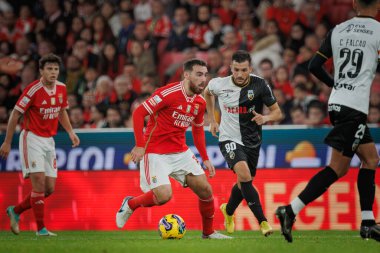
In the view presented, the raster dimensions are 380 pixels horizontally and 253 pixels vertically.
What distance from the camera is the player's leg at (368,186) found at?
8.74 meters

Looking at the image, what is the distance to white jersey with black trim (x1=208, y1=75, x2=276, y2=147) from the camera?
34.6ft

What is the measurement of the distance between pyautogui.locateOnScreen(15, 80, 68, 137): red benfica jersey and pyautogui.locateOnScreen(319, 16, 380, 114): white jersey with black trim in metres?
4.46

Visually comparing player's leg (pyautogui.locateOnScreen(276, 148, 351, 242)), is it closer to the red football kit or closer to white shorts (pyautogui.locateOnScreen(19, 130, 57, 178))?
the red football kit

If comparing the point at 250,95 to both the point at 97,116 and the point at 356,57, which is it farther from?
the point at 97,116

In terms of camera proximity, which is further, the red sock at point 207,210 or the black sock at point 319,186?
the red sock at point 207,210

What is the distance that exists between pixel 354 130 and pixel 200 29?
8936 mm

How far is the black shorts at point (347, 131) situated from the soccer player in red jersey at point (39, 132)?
448 cm

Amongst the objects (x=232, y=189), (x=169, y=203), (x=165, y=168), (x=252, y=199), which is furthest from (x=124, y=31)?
(x=252, y=199)

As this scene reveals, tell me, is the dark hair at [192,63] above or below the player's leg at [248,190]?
above

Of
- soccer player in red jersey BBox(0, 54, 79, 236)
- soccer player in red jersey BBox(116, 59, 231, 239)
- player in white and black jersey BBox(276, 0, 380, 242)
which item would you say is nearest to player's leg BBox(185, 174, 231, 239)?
soccer player in red jersey BBox(116, 59, 231, 239)

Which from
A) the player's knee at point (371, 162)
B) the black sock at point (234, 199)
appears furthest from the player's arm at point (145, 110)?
the player's knee at point (371, 162)

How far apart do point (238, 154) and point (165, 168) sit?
887 mm

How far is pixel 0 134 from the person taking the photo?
1388cm

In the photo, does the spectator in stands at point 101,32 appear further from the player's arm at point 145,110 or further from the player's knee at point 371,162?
the player's knee at point 371,162
